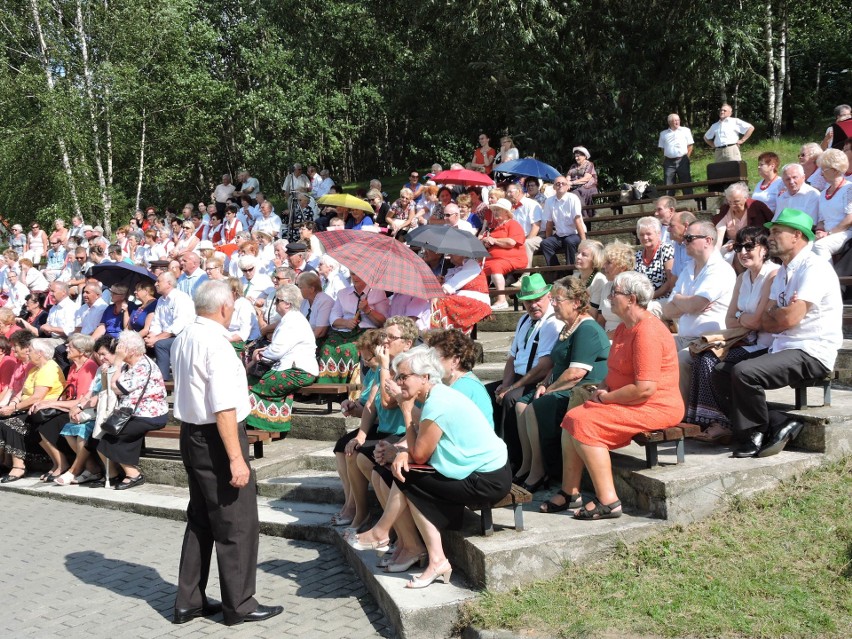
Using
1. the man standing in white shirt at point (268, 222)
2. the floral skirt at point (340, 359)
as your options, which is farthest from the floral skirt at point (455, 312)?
the man standing in white shirt at point (268, 222)

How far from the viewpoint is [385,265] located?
8273 millimetres

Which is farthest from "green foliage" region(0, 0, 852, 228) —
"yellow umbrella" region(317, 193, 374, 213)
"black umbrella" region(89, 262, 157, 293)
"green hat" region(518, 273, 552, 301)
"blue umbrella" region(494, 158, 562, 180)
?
"green hat" region(518, 273, 552, 301)

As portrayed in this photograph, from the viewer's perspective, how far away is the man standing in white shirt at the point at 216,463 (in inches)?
204

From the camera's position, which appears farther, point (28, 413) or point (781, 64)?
point (781, 64)

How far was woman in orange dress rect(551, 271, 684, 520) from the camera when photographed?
5.32 meters

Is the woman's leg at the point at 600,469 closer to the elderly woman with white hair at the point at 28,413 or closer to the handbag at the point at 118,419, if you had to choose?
the handbag at the point at 118,419

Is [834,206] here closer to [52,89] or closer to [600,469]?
[600,469]

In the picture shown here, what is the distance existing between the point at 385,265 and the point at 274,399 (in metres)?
1.63

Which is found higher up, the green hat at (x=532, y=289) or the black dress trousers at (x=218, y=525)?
the green hat at (x=532, y=289)

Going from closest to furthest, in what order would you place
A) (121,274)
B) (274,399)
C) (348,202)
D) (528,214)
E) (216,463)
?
(216,463) → (274,399) → (121,274) → (528,214) → (348,202)

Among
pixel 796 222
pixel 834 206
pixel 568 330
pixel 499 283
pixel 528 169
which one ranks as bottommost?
pixel 568 330

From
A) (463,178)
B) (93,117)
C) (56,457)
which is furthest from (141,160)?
(56,457)

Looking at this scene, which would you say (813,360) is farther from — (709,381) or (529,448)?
(529,448)

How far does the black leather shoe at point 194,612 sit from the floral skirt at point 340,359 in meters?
3.70
